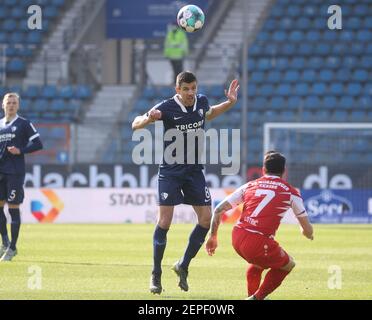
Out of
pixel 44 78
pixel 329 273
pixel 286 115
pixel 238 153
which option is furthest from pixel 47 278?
pixel 44 78

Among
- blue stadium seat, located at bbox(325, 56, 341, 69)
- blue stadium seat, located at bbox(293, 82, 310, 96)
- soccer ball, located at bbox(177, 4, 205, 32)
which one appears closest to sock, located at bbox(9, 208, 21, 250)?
soccer ball, located at bbox(177, 4, 205, 32)

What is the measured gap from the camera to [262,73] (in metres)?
31.7

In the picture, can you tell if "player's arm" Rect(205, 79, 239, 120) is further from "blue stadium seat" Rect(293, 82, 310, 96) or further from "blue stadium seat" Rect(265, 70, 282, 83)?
"blue stadium seat" Rect(265, 70, 282, 83)

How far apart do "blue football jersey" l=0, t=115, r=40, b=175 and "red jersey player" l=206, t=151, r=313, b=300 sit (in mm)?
5590

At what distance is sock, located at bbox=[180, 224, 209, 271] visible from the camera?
10898 millimetres

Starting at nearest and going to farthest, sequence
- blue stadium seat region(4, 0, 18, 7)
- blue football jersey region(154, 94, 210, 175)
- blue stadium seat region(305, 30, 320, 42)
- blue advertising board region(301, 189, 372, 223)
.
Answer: blue football jersey region(154, 94, 210, 175) → blue advertising board region(301, 189, 372, 223) → blue stadium seat region(305, 30, 320, 42) → blue stadium seat region(4, 0, 18, 7)

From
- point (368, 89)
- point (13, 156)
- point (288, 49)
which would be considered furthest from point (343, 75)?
point (13, 156)

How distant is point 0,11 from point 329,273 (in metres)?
23.5

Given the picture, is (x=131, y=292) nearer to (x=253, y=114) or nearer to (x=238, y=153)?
(x=238, y=153)

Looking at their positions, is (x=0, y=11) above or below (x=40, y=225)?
above

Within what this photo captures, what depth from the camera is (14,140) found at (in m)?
14.7

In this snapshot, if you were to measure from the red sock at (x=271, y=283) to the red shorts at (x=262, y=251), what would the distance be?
0.08 meters

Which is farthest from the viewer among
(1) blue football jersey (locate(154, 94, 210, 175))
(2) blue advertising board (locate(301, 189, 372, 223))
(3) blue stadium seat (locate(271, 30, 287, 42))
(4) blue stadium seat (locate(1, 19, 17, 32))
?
(4) blue stadium seat (locate(1, 19, 17, 32))

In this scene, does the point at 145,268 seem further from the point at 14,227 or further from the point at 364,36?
the point at 364,36
